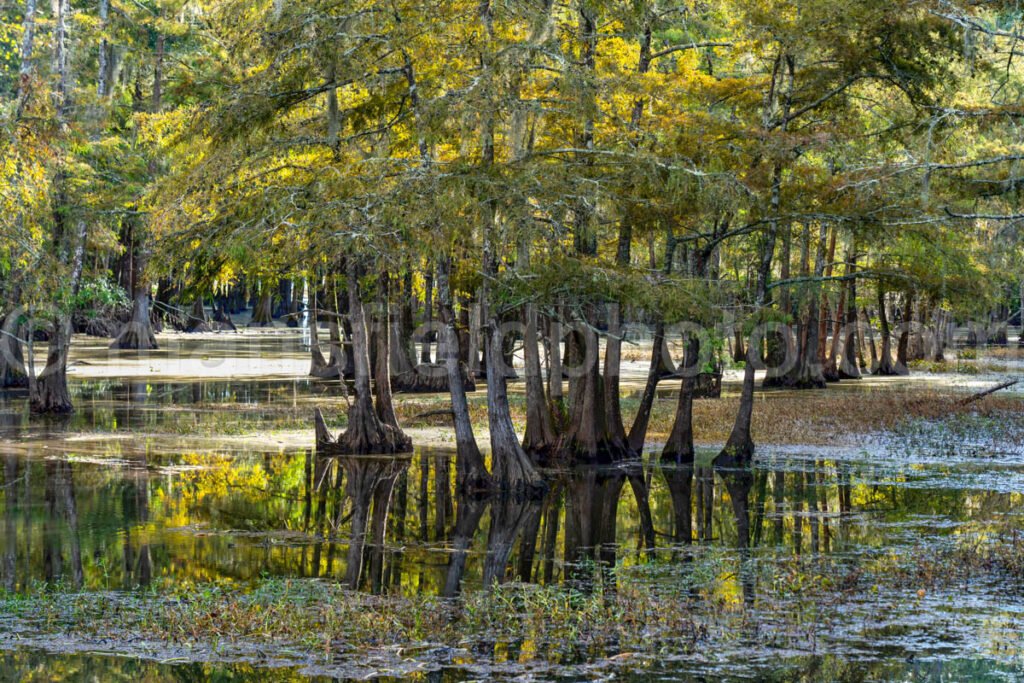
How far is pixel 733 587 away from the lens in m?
13.9

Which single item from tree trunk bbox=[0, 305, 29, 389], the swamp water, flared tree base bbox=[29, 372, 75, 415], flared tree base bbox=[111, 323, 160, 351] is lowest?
the swamp water

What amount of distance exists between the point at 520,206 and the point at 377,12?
441 centimetres

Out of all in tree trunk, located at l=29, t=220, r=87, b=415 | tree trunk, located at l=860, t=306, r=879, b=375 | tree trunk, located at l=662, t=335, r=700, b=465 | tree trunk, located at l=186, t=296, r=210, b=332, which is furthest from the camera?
tree trunk, located at l=186, t=296, r=210, b=332

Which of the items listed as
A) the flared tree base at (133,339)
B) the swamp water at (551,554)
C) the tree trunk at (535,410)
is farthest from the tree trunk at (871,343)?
the flared tree base at (133,339)

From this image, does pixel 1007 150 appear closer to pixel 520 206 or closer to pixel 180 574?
pixel 520 206

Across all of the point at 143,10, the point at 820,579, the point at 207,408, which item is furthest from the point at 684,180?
the point at 143,10

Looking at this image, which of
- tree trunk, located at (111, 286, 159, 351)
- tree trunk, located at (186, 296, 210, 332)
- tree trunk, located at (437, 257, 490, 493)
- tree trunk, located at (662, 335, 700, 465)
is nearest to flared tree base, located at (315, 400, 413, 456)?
tree trunk, located at (437, 257, 490, 493)

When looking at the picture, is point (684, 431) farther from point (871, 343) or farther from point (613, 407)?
point (871, 343)

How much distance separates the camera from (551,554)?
1645 centimetres

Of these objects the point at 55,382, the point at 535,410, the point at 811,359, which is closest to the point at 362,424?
the point at 535,410

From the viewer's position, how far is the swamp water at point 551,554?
1089 centimetres

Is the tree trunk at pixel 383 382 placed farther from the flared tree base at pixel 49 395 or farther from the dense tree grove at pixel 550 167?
the flared tree base at pixel 49 395

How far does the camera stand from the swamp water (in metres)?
10.9

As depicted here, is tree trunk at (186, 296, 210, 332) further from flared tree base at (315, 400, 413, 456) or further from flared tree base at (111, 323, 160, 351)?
flared tree base at (315, 400, 413, 456)
